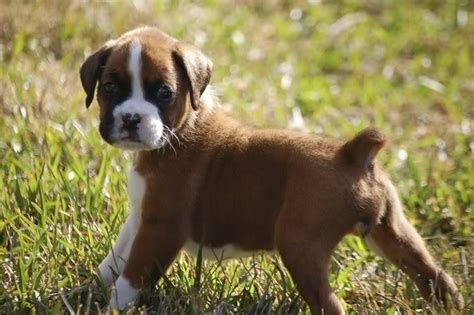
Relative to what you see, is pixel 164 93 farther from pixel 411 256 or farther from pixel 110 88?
pixel 411 256

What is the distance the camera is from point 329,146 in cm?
533

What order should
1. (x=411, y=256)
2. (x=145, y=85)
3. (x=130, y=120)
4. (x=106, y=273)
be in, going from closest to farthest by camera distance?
1. (x=130, y=120)
2. (x=145, y=85)
3. (x=411, y=256)
4. (x=106, y=273)

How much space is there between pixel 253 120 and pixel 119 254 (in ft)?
9.99

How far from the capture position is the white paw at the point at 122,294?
17.3ft

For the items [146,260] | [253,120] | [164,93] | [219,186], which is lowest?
[253,120]

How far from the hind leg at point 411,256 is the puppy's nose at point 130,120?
1.23 m

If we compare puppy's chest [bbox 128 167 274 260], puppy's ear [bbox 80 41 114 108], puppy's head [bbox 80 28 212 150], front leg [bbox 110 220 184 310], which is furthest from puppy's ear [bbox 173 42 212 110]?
front leg [bbox 110 220 184 310]

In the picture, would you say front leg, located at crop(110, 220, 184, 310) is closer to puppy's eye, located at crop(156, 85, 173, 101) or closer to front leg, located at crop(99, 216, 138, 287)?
front leg, located at crop(99, 216, 138, 287)

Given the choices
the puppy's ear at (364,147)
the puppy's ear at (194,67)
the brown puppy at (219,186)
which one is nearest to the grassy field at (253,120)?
the brown puppy at (219,186)

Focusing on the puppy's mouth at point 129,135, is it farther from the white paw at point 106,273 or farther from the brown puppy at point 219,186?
the white paw at point 106,273

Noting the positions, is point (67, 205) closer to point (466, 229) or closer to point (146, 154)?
point (146, 154)

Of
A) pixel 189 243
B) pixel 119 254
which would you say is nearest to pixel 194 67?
pixel 189 243

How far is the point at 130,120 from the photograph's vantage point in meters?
5.12

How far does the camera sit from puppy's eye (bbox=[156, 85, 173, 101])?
526 centimetres
